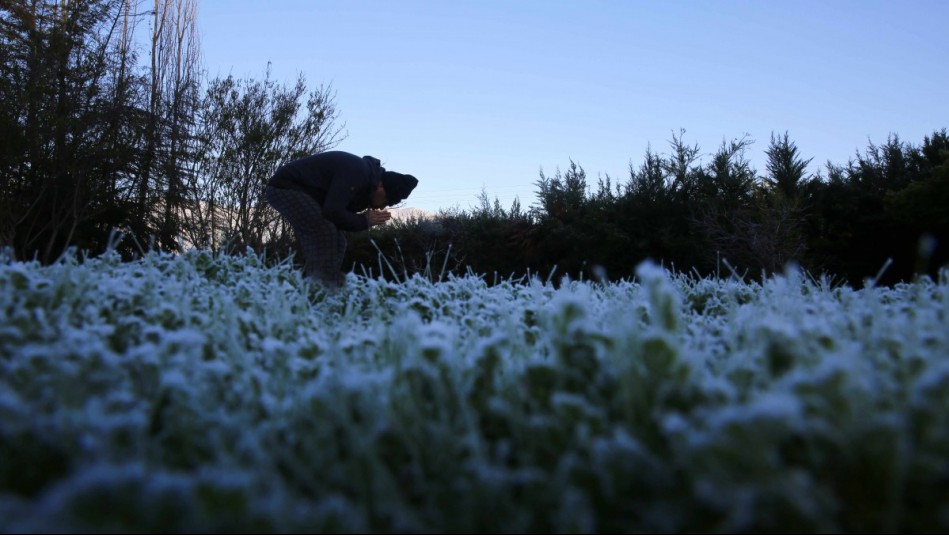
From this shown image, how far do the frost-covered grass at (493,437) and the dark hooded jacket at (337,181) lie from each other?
12.8 feet

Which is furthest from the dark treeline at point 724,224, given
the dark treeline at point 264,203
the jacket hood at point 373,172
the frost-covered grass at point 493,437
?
the frost-covered grass at point 493,437

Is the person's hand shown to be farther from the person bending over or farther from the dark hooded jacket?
the dark hooded jacket

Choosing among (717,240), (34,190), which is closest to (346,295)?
(717,240)

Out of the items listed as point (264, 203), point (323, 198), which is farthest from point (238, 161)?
point (323, 198)

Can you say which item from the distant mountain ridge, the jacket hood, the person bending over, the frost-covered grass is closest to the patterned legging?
the person bending over

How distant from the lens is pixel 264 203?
1569cm

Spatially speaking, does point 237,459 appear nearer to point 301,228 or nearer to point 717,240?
point 301,228

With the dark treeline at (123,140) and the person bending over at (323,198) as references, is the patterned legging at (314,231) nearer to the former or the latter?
the person bending over at (323,198)

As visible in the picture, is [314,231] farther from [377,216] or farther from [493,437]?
[493,437]

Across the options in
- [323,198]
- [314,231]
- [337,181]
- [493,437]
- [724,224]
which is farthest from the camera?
[724,224]

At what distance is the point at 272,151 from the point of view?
→ 15898 mm

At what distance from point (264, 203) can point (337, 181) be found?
10586mm

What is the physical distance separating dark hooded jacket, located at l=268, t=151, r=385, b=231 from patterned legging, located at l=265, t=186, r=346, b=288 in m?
0.10

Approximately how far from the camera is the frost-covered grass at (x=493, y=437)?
1.04 metres
